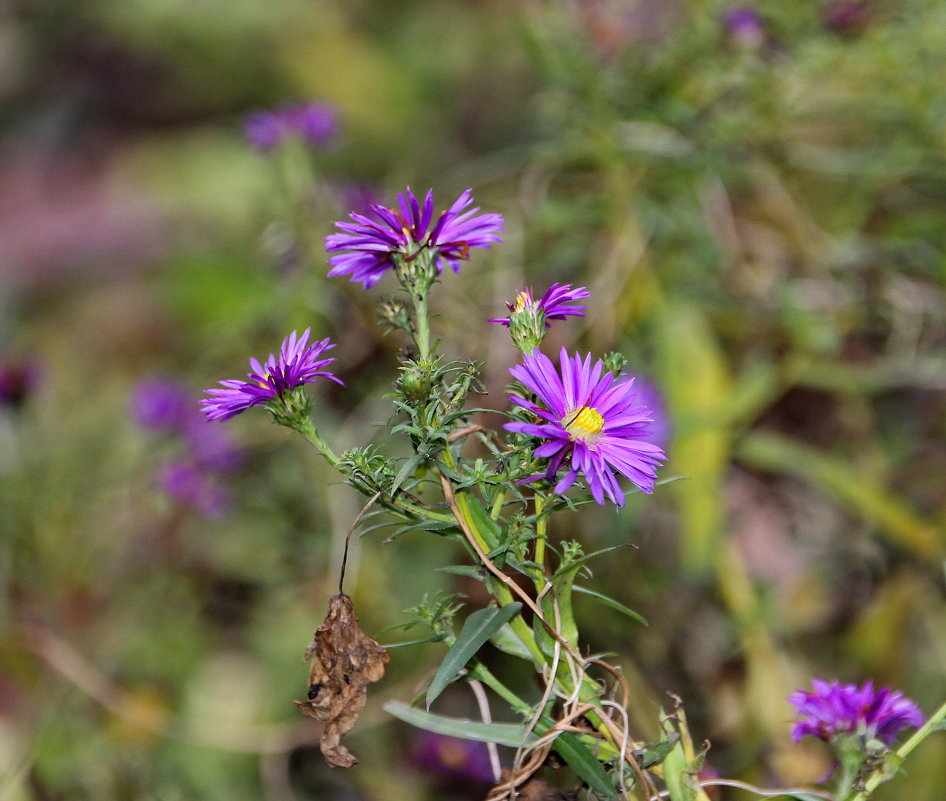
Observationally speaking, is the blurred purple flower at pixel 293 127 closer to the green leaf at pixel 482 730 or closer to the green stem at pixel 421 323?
the green stem at pixel 421 323

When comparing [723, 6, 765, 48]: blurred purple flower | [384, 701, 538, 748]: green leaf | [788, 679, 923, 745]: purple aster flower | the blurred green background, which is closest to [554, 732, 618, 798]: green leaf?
[384, 701, 538, 748]: green leaf

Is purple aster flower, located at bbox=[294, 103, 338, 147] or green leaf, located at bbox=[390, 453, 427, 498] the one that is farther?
purple aster flower, located at bbox=[294, 103, 338, 147]

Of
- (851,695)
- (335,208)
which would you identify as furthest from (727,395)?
(851,695)

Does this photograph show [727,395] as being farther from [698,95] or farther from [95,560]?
[95,560]

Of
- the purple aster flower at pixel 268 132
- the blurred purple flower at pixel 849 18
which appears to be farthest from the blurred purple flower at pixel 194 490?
the blurred purple flower at pixel 849 18

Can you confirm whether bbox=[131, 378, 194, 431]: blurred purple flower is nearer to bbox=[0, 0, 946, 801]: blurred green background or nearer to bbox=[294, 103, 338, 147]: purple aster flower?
bbox=[0, 0, 946, 801]: blurred green background

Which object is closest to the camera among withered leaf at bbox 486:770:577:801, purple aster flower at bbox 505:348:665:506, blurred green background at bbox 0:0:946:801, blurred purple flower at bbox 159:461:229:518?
purple aster flower at bbox 505:348:665:506
